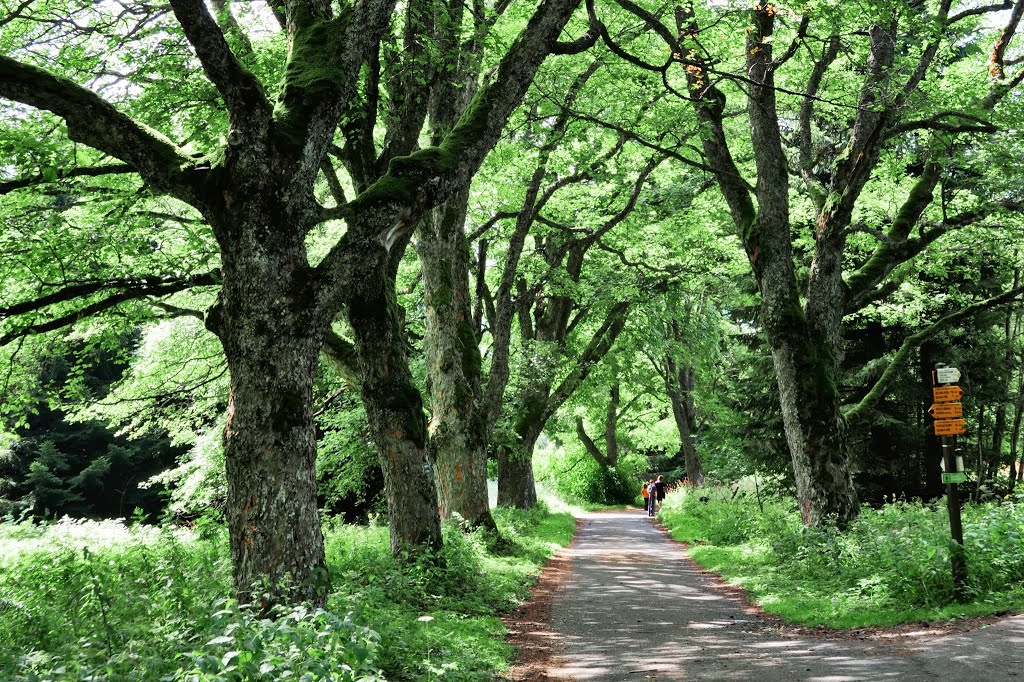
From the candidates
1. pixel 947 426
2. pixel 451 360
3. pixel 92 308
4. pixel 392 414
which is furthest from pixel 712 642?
pixel 92 308

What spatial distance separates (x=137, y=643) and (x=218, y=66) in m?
4.74

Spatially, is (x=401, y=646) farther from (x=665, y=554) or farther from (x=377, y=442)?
(x=665, y=554)

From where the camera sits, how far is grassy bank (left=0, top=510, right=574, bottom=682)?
15.0 feet

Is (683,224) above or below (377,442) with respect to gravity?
above

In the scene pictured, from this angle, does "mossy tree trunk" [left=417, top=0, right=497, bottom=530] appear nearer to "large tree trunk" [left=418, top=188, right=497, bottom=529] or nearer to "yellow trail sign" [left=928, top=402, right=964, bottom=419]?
"large tree trunk" [left=418, top=188, right=497, bottom=529]

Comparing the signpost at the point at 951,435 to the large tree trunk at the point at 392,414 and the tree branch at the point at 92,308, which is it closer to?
the large tree trunk at the point at 392,414

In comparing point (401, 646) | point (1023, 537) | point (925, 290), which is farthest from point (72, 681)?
point (925, 290)

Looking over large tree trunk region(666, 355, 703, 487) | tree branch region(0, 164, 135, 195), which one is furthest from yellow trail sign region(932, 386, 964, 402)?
large tree trunk region(666, 355, 703, 487)

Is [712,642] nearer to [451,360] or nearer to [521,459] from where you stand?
[451,360]

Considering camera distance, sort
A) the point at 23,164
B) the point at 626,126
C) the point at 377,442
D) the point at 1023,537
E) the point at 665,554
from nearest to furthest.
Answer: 1. the point at 23,164
2. the point at 1023,537
3. the point at 377,442
4. the point at 626,126
5. the point at 665,554

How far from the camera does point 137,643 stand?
4.77 meters

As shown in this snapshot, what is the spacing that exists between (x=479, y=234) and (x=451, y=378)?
6.23 m

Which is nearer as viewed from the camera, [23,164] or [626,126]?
[23,164]

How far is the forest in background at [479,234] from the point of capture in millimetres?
6992
